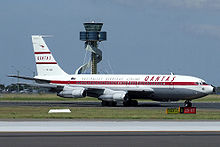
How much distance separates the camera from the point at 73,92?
6588 centimetres

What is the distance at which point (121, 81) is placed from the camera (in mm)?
67312

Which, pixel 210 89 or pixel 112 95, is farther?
pixel 112 95

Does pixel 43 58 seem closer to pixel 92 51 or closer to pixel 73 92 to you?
pixel 73 92

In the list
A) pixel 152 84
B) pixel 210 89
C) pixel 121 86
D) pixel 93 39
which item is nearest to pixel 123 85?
pixel 121 86

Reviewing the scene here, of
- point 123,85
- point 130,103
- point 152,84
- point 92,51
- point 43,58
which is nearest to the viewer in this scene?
point 152,84

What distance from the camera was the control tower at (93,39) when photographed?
14738cm

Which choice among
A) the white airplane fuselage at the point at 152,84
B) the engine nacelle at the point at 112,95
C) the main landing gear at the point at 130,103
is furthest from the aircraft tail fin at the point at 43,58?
the main landing gear at the point at 130,103

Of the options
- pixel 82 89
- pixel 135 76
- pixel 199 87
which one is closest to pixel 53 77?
pixel 82 89

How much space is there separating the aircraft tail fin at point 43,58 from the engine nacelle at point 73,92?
657 centimetres

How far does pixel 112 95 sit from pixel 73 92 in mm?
4864

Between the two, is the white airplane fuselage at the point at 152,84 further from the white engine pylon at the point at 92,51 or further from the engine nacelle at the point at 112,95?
the white engine pylon at the point at 92,51

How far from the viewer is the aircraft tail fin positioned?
7288cm

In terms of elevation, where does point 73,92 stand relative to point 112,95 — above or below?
above
